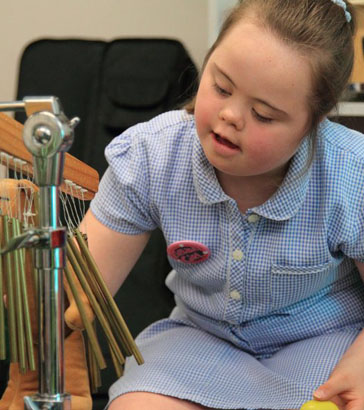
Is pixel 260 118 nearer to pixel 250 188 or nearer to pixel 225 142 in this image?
pixel 225 142

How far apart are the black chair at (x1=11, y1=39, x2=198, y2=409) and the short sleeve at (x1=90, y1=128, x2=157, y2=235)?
1.51 feet

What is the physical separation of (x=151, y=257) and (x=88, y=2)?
83 centimetres

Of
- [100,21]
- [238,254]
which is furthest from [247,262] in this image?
[100,21]

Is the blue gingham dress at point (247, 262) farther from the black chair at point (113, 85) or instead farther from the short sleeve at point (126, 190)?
the black chair at point (113, 85)

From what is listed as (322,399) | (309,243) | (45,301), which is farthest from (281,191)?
(45,301)

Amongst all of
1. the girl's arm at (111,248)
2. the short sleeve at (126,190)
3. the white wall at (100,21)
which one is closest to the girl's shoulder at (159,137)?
the short sleeve at (126,190)

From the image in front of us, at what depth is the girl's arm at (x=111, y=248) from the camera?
1.25 metres

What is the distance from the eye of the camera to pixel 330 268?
125cm

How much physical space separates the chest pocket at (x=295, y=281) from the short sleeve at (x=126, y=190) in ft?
0.72

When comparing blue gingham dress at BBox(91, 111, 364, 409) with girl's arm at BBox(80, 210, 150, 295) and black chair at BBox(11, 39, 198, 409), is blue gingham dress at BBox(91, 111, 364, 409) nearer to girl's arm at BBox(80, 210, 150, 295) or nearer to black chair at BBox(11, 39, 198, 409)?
girl's arm at BBox(80, 210, 150, 295)

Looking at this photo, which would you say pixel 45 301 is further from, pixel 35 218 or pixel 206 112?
pixel 206 112

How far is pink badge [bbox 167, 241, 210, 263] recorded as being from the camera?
123 cm

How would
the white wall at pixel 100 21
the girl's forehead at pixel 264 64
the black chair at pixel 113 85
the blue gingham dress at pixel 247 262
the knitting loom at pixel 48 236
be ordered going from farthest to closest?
1. the white wall at pixel 100 21
2. the black chair at pixel 113 85
3. the blue gingham dress at pixel 247 262
4. the girl's forehead at pixel 264 64
5. the knitting loom at pixel 48 236

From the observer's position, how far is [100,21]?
2221 mm
